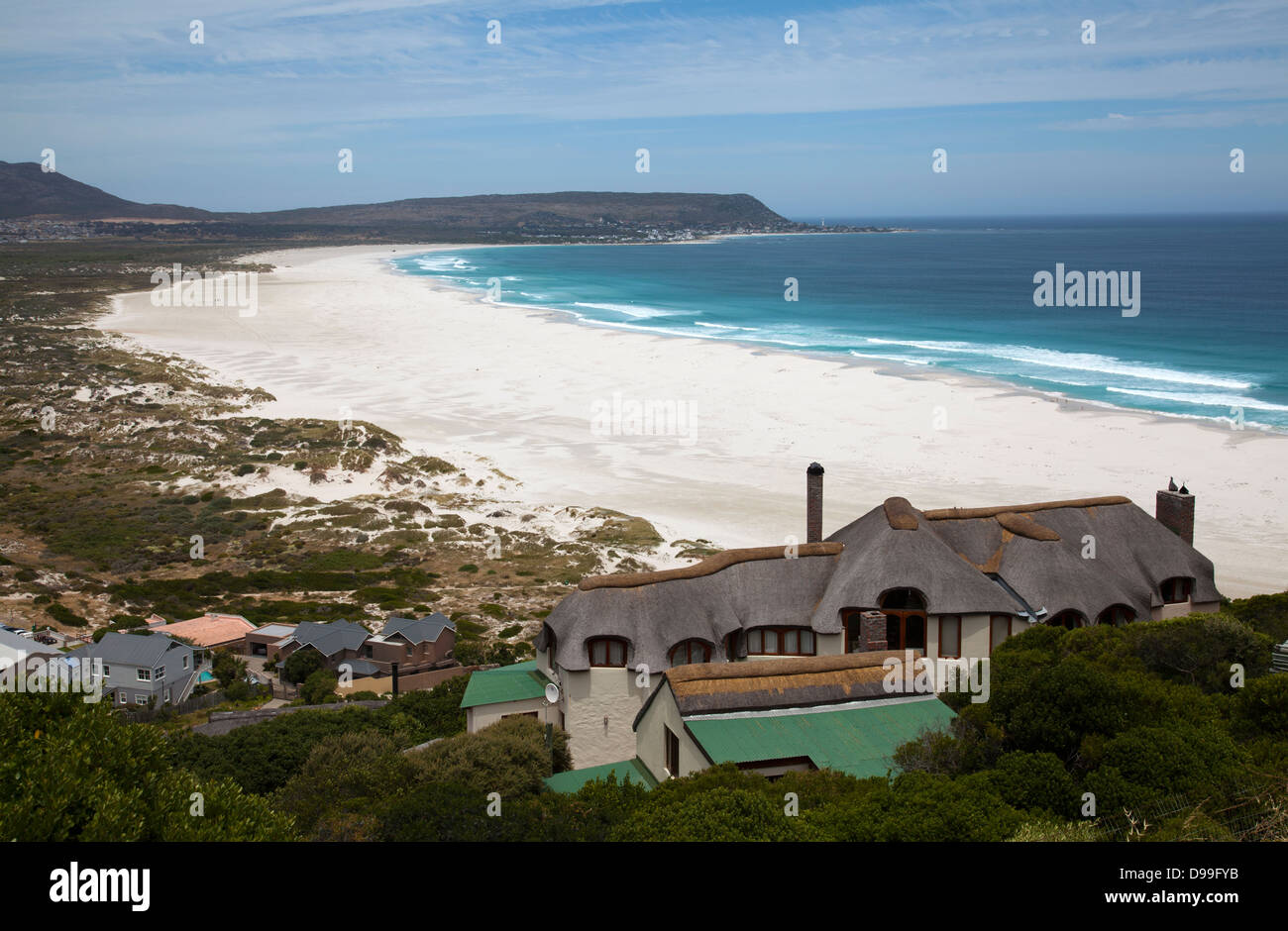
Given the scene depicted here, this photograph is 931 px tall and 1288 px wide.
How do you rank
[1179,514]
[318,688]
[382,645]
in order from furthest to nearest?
1. [382,645]
2. [318,688]
3. [1179,514]

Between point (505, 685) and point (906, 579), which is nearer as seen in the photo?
point (906, 579)

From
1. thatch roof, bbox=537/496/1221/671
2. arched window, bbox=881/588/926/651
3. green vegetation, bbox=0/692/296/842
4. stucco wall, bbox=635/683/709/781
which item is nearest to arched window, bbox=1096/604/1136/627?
thatch roof, bbox=537/496/1221/671

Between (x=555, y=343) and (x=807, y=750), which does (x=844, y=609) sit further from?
(x=555, y=343)

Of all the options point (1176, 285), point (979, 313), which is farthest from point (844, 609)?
point (1176, 285)

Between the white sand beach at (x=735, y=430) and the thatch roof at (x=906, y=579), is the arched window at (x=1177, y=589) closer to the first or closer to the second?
the thatch roof at (x=906, y=579)

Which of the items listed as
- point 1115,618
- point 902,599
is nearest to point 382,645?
point 902,599

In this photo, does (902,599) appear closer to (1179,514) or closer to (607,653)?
(607,653)
